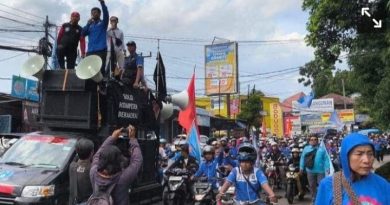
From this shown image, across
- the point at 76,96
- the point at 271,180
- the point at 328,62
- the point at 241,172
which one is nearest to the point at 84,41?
the point at 76,96

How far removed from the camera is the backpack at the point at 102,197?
5195 millimetres

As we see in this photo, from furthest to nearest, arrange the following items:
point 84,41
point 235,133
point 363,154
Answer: point 235,133, point 84,41, point 363,154

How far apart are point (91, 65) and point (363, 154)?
20.1ft

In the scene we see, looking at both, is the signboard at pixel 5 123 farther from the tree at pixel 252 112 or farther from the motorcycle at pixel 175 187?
the tree at pixel 252 112

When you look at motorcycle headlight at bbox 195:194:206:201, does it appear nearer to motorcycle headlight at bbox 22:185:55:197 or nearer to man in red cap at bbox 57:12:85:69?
man in red cap at bbox 57:12:85:69

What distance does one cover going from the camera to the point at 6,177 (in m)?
7.77

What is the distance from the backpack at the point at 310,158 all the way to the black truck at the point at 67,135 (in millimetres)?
4203

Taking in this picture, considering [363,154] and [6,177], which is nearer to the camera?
[363,154]

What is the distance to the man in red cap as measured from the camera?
1020 centimetres

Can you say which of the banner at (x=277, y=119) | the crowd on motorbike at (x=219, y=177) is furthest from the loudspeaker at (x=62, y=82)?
the banner at (x=277, y=119)

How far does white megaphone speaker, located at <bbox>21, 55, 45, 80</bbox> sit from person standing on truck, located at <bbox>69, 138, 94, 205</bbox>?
364 centimetres

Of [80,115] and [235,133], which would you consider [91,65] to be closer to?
[80,115]

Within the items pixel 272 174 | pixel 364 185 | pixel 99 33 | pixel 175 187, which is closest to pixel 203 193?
pixel 175 187

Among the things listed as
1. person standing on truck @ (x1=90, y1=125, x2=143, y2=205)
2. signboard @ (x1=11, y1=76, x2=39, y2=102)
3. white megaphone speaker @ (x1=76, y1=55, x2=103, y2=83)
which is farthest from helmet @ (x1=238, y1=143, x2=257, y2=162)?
signboard @ (x1=11, y1=76, x2=39, y2=102)
